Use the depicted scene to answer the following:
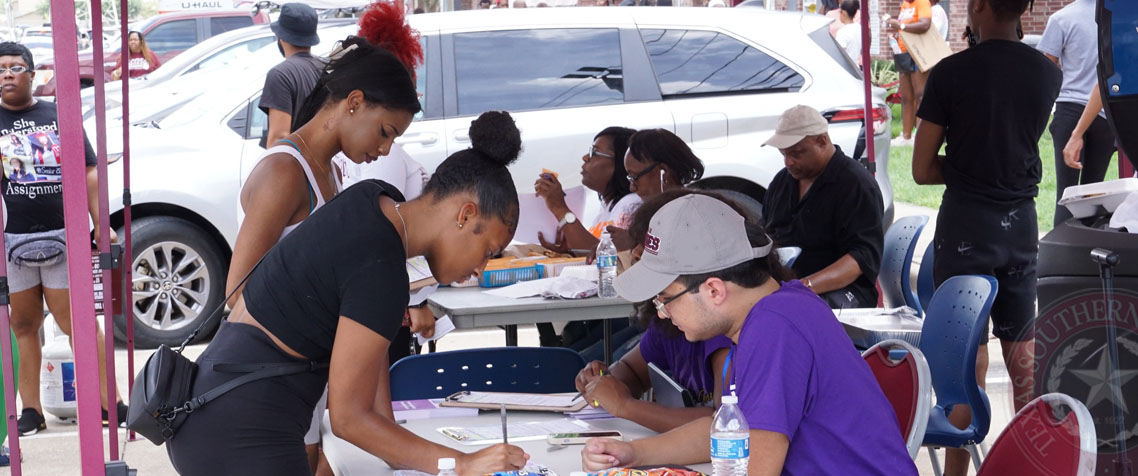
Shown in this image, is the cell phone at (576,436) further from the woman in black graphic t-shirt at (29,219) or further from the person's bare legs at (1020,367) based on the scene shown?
the woman in black graphic t-shirt at (29,219)

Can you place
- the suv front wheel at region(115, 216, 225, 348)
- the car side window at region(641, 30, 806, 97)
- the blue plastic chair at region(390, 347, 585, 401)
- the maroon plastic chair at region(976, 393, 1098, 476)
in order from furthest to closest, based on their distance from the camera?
the car side window at region(641, 30, 806, 97)
the suv front wheel at region(115, 216, 225, 348)
the blue plastic chair at region(390, 347, 585, 401)
the maroon plastic chair at region(976, 393, 1098, 476)

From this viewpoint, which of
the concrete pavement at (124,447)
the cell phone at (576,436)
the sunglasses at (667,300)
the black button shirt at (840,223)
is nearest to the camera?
the sunglasses at (667,300)

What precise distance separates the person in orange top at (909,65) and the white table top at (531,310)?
947 cm

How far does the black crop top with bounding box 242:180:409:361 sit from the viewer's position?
7.29ft

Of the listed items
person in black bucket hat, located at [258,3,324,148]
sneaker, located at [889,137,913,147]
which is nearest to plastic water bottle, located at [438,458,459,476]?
person in black bucket hat, located at [258,3,324,148]

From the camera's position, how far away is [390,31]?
4480mm

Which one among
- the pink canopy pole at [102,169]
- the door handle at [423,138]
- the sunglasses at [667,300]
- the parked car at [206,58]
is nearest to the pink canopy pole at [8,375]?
the pink canopy pole at [102,169]

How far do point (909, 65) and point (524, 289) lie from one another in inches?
402

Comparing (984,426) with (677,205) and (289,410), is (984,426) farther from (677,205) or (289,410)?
(289,410)

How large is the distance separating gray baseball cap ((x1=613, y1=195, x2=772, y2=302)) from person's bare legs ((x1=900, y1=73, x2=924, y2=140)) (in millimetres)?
12253

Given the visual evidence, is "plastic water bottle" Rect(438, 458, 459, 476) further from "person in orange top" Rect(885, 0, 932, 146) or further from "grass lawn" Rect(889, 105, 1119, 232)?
"person in orange top" Rect(885, 0, 932, 146)

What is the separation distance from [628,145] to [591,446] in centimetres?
289

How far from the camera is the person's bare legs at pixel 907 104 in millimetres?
13859

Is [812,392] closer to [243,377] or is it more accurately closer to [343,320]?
[343,320]
